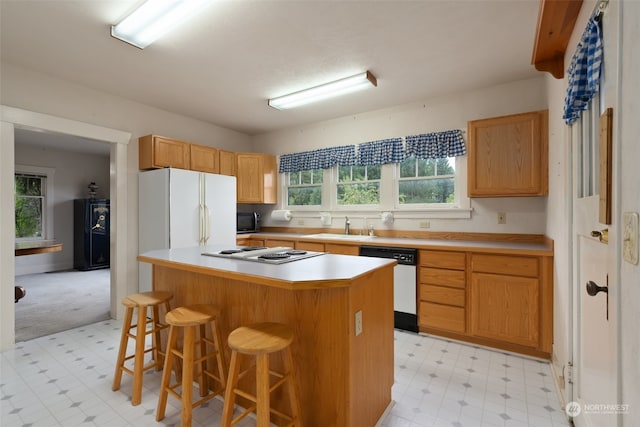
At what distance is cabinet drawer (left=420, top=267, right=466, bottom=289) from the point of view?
108 inches

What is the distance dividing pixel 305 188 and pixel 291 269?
3190 millimetres

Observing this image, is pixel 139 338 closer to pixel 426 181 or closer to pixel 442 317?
pixel 442 317

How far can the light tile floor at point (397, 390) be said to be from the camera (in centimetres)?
176

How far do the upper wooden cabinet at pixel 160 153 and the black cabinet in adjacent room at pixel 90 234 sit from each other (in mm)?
3746

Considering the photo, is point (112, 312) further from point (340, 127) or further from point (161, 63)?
point (340, 127)

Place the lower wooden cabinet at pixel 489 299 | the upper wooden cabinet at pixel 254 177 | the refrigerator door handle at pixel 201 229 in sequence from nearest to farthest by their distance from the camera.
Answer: the lower wooden cabinet at pixel 489 299
the refrigerator door handle at pixel 201 229
the upper wooden cabinet at pixel 254 177

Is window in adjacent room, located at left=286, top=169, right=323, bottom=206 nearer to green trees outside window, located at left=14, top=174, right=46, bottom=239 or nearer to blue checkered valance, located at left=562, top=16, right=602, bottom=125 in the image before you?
blue checkered valance, located at left=562, top=16, right=602, bottom=125

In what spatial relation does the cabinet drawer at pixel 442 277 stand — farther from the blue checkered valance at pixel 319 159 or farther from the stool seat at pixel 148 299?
the stool seat at pixel 148 299

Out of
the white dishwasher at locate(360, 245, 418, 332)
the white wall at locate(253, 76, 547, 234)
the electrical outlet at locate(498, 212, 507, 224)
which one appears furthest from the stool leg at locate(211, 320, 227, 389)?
the electrical outlet at locate(498, 212, 507, 224)

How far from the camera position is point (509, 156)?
9.21 feet

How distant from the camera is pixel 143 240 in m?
3.58

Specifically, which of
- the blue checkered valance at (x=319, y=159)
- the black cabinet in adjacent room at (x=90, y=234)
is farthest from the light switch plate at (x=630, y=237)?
the black cabinet in adjacent room at (x=90, y=234)

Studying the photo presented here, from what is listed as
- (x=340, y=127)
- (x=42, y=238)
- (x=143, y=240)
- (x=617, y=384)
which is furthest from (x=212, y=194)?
(x=42, y=238)

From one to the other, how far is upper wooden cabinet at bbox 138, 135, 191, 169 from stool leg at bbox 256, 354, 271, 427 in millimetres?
3047
